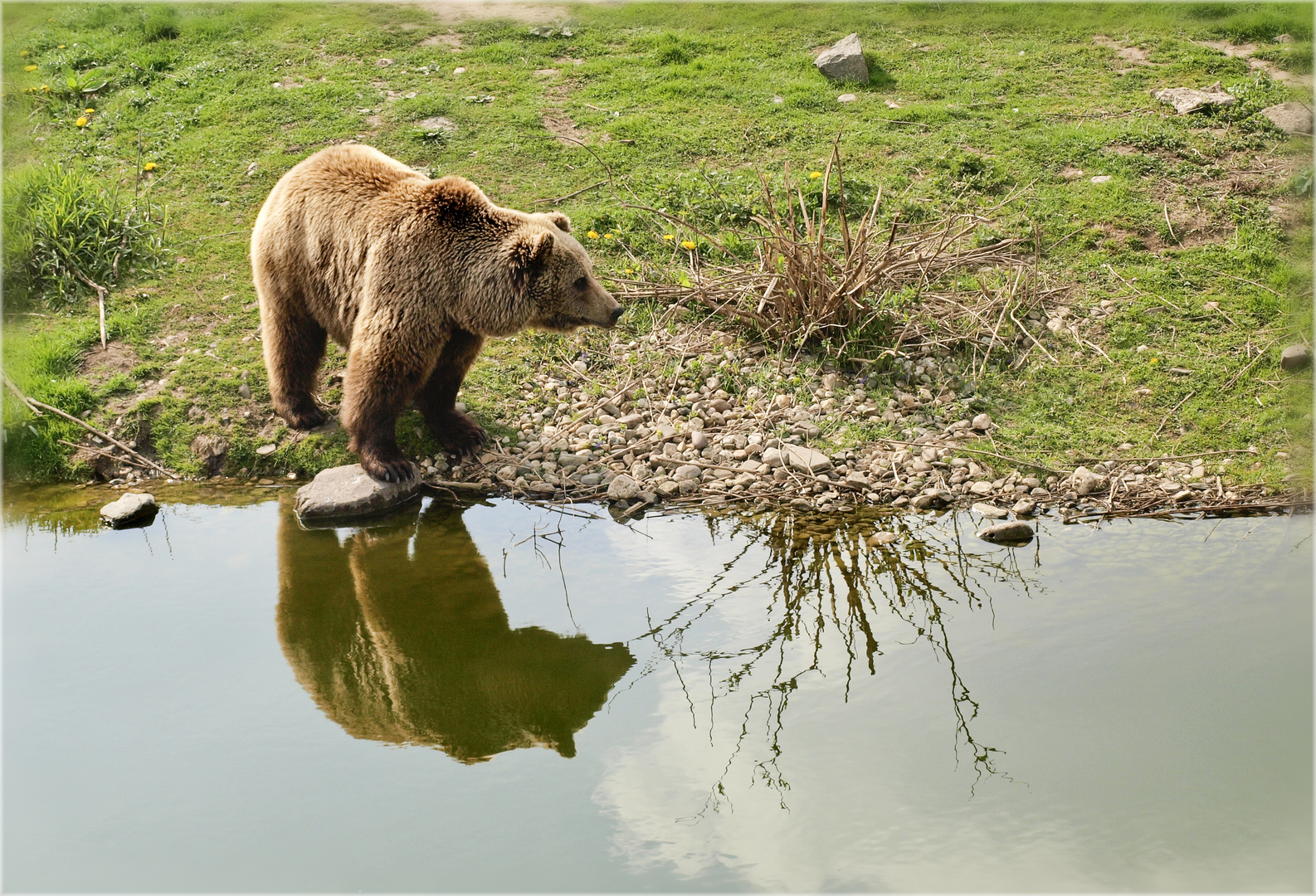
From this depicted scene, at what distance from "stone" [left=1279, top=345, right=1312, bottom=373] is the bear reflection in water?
4.68 metres

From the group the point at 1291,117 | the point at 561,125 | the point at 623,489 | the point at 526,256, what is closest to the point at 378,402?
the point at 526,256

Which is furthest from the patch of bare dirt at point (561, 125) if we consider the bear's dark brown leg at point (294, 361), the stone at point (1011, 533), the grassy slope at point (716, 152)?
the stone at point (1011, 533)

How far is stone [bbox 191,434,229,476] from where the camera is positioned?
247 inches

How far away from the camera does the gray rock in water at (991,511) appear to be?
214 inches

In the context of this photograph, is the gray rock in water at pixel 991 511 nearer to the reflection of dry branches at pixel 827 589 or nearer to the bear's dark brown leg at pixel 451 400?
the reflection of dry branches at pixel 827 589

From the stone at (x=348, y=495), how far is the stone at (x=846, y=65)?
22.7 feet

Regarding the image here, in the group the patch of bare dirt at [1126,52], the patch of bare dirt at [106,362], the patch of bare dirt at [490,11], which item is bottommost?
the patch of bare dirt at [106,362]

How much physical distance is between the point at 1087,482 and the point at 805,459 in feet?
4.97

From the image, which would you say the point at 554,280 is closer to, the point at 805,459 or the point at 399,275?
the point at 399,275

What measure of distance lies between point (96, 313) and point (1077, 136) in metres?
8.09

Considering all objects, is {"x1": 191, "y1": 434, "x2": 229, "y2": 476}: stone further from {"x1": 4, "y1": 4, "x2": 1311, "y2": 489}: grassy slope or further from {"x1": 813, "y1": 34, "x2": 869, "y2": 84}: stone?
{"x1": 813, "y1": 34, "x2": 869, "y2": 84}: stone

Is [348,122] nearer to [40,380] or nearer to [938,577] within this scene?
[40,380]

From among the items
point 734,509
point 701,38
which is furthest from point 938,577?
point 701,38

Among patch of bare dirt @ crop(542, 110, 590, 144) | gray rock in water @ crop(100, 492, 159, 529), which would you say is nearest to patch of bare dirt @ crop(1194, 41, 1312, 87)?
patch of bare dirt @ crop(542, 110, 590, 144)
